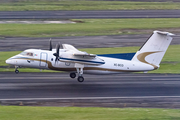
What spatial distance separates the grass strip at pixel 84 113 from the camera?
1565cm

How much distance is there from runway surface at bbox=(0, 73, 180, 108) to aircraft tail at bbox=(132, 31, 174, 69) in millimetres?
2234

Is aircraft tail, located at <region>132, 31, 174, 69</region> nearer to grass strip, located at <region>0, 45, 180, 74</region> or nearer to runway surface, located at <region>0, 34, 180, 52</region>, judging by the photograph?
grass strip, located at <region>0, 45, 180, 74</region>

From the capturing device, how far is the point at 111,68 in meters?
24.5

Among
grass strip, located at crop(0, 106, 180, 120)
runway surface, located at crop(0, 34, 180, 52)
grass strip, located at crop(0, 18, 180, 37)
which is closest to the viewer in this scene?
grass strip, located at crop(0, 106, 180, 120)

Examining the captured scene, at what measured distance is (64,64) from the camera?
2406 cm

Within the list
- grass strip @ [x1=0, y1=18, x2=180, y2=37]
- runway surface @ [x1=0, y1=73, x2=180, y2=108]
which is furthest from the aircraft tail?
grass strip @ [x1=0, y1=18, x2=180, y2=37]

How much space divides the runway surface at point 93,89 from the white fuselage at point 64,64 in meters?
1.36

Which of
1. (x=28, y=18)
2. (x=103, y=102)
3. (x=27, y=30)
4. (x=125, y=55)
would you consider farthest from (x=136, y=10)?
(x=103, y=102)

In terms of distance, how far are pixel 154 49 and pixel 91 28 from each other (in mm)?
31847

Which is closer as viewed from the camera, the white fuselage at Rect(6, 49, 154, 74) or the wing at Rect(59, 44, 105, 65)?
the wing at Rect(59, 44, 105, 65)

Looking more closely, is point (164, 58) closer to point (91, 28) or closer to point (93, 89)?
point (93, 89)

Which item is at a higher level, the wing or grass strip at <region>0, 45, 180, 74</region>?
the wing

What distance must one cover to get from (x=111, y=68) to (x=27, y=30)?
31.8m

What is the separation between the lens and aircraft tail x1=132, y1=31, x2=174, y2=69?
2362cm
